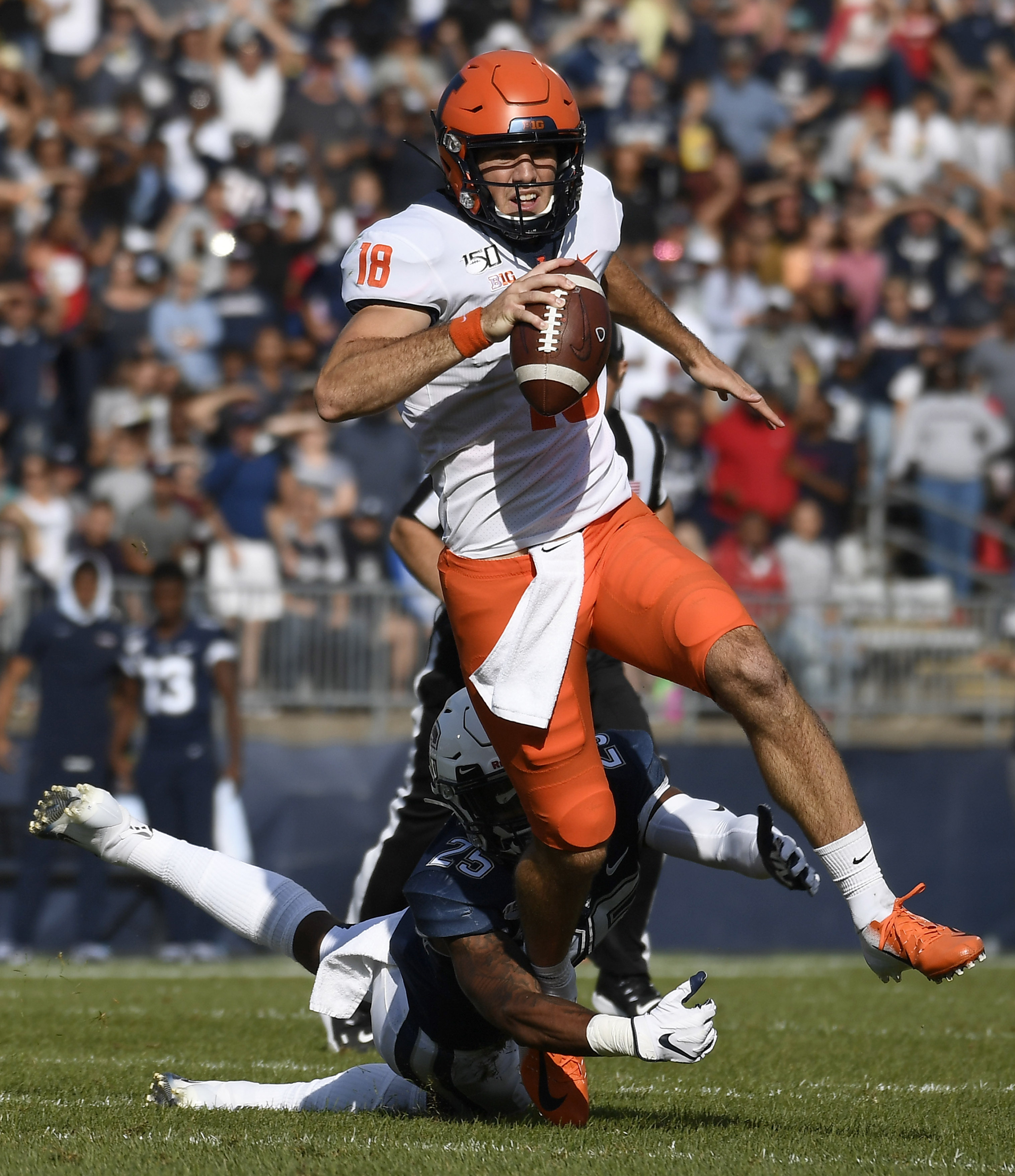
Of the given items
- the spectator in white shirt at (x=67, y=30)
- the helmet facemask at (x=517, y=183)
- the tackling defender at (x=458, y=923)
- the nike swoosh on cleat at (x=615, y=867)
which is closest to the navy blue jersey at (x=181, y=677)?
the tackling defender at (x=458, y=923)

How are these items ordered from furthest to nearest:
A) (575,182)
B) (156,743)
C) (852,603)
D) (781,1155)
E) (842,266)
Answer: (842,266)
(852,603)
(156,743)
(575,182)
(781,1155)

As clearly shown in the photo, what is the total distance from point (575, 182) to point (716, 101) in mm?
10963

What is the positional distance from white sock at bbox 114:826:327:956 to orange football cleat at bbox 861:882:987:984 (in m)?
1.43

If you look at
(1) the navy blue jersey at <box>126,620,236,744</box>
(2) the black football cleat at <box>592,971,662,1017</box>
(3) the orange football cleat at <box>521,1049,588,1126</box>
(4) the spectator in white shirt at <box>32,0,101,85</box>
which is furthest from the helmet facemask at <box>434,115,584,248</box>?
(4) the spectator in white shirt at <box>32,0,101,85</box>

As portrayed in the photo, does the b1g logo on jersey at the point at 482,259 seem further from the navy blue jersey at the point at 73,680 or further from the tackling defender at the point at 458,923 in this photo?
the navy blue jersey at the point at 73,680

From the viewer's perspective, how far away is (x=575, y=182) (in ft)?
13.9

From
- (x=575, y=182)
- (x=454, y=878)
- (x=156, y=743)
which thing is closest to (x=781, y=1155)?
(x=454, y=878)

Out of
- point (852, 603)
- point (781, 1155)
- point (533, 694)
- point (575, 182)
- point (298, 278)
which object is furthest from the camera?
point (298, 278)

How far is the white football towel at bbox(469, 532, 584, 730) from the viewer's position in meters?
3.97

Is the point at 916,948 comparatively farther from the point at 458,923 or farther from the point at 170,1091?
the point at 170,1091

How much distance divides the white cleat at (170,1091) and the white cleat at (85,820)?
597 mm

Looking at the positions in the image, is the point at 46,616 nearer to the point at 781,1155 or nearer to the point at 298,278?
the point at 298,278

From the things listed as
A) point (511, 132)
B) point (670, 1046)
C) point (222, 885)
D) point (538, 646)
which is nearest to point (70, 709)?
point (222, 885)

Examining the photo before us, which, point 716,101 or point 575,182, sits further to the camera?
point 716,101
